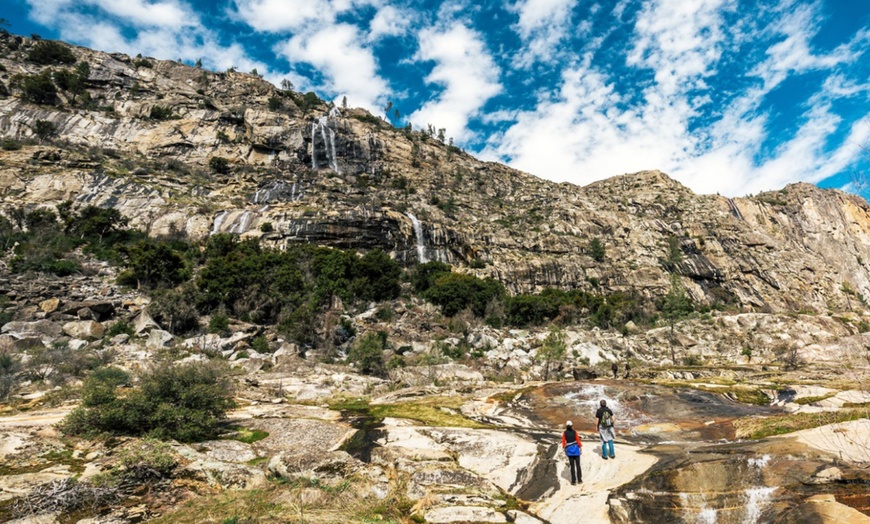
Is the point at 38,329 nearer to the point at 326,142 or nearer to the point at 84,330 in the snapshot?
the point at 84,330

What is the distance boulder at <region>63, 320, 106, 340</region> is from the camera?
2695 centimetres

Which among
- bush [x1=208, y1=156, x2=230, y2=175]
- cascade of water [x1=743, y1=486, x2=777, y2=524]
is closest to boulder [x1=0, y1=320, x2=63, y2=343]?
cascade of water [x1=743, y1=486, x2=777, y2=524]

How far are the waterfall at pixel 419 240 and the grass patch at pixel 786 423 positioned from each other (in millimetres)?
47464

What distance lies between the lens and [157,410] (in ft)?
37.0

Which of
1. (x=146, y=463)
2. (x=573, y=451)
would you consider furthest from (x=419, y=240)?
(x=146, y=463)

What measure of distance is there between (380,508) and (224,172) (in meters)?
72.5

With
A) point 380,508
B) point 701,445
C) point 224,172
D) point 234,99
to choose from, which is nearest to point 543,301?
point 701,445

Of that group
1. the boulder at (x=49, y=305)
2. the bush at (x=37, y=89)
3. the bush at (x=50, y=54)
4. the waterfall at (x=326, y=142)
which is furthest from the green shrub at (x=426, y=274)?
the bush at (x=50, y=54)

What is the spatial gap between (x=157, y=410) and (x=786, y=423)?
17325 mm

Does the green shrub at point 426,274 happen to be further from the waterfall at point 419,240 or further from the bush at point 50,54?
the bush at point 50,54

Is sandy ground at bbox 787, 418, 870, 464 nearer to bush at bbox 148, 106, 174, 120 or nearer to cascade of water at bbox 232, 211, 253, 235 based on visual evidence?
cascade of water at bbox 232, 211, 253, 235

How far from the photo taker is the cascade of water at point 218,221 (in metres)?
53.3

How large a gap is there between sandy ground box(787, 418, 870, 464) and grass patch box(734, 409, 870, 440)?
2.02 ft

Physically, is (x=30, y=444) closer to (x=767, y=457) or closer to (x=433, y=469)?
(x=433, y=469)
